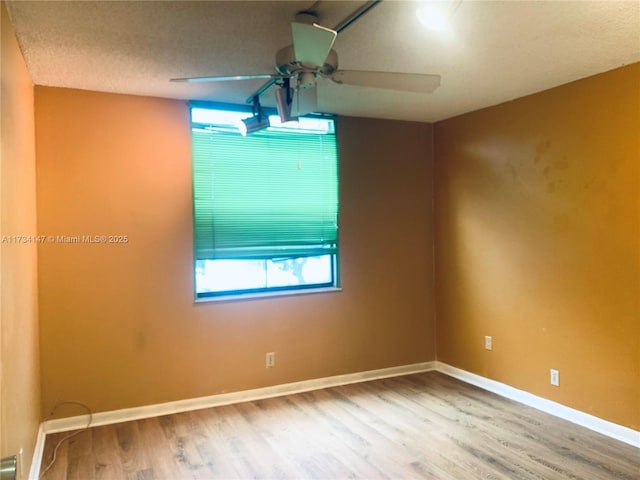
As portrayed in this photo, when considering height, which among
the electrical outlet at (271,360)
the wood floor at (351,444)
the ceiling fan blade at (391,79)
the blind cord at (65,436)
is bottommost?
the wood floor at (351,444)

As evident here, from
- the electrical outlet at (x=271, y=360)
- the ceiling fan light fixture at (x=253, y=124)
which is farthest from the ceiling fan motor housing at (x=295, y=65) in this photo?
the electrical outlet at (x=271, y=360)

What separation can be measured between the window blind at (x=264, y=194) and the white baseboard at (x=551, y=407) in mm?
1634

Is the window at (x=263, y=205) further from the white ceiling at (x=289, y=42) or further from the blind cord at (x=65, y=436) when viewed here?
the blind cord at (x=65, y=436)

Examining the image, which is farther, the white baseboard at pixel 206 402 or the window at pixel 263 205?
the window at pixel 263 205

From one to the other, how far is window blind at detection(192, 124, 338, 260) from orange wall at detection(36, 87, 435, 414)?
12 cm

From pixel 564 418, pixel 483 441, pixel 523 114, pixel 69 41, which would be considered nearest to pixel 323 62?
pixel 69 41

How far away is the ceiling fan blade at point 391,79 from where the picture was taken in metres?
2.27

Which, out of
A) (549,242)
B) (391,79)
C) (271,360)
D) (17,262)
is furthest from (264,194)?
(549,242)

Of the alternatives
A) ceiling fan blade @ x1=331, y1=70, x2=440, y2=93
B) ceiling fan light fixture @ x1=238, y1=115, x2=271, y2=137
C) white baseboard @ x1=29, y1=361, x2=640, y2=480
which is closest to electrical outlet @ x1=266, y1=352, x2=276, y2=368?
white baseboard @ x1=29, y1=361, x2=640, y2=480

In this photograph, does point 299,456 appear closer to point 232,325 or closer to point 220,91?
point 232,325

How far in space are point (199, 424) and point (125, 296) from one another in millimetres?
1059

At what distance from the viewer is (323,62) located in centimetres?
207

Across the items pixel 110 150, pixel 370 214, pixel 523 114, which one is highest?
pixel 523 114

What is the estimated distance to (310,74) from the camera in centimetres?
220
